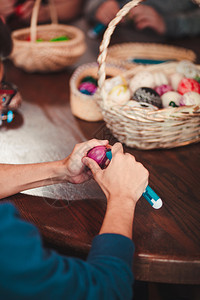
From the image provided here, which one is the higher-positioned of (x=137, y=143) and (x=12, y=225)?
(x=12, y=225)

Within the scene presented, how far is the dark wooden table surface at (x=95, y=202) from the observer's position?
2.35 feet

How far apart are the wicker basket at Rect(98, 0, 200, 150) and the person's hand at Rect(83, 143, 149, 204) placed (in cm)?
19

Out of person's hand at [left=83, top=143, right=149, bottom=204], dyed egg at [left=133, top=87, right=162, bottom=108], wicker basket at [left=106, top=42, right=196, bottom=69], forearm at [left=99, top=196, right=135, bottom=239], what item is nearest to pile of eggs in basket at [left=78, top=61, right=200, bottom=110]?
dyed egg at [left=133, top=87, right=162, bottom=108]

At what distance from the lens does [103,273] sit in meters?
0.58

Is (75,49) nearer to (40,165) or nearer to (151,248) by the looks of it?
(40,165)

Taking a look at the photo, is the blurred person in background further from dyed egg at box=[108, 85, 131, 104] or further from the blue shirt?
the blue shirt

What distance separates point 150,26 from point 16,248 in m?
1.81

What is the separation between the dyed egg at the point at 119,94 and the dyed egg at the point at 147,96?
3 cm

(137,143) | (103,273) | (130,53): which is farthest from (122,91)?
(130,53)

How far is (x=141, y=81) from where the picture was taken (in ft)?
3.56

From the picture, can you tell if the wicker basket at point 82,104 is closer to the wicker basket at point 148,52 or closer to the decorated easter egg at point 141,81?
the decorated easter egg at point 141,81

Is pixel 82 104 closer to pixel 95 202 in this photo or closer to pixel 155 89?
pixel 155 89

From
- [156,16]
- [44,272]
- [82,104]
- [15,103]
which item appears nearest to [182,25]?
[156,16]

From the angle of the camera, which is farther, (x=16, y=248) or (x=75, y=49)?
(x=75, y=49)
